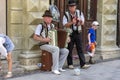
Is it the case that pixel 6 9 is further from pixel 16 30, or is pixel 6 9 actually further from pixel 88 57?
pixel 88 57

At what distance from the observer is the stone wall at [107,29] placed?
12.6m

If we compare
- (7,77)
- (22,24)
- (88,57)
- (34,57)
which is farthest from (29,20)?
(88,57)

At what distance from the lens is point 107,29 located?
12766 mm

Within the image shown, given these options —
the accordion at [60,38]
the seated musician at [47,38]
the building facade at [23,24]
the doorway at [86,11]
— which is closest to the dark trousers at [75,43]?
the accordion at [60,38]

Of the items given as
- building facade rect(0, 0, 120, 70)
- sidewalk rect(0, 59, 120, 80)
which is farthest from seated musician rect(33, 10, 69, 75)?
building facade rect(0, 0, 120, 70)

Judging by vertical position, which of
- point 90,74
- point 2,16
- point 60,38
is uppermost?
point 2,16

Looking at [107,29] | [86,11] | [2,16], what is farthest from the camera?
[107,29]

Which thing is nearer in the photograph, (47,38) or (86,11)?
(47,38)

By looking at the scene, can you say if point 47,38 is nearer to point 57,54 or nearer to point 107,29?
→ point 57,54

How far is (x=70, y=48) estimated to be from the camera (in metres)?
10.7

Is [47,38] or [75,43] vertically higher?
[47,38]

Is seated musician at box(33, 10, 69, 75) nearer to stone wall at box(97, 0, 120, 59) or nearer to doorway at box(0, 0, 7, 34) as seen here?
doorway at box(0, 0, 7, 34)

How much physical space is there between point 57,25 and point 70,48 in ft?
3.38

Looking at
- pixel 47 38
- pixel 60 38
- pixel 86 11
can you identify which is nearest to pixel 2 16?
pixel 47 38
